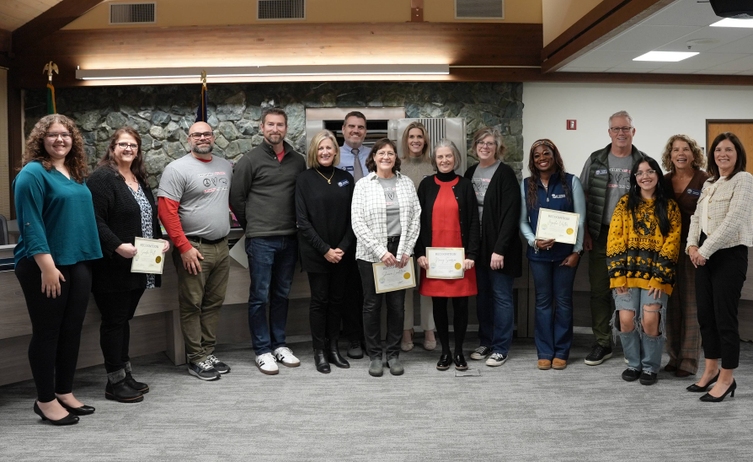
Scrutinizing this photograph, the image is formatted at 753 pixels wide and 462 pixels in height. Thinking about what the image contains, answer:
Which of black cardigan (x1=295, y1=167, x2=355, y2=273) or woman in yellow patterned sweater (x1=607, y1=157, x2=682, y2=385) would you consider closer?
woman in yellow patterned sweater (x1=607, y1=157, x2=682, y2=385)

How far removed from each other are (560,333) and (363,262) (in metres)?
1.30

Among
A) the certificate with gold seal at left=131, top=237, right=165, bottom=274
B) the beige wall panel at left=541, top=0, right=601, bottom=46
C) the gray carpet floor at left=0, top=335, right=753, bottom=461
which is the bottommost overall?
the gray carpet floor at left=0, top=335, right=753, bottom=461

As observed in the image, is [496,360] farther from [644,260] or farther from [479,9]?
[479,9]

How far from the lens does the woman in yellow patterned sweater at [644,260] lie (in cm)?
327

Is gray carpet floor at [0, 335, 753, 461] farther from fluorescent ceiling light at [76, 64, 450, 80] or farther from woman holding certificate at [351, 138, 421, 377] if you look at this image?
fluorescent ceiling light at [76, 64, 450, 80]

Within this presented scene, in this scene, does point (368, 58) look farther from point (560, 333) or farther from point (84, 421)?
point (84, 421)

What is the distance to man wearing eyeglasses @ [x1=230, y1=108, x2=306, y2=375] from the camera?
141 inches

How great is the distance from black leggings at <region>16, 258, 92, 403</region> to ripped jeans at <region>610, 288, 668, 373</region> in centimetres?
284

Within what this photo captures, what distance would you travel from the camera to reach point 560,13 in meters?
6.07

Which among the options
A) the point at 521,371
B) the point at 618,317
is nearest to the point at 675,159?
the point at 618,317

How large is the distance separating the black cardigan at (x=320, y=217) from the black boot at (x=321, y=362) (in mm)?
529

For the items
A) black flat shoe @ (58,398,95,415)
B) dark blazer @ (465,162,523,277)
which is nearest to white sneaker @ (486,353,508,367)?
dark blazer @ (465,162,523,277)

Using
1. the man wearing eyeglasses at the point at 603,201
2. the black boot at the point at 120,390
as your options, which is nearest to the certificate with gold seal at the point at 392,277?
the man wearing eyeglasses at the point at 603,201

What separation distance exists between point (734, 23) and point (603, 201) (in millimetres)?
2324
